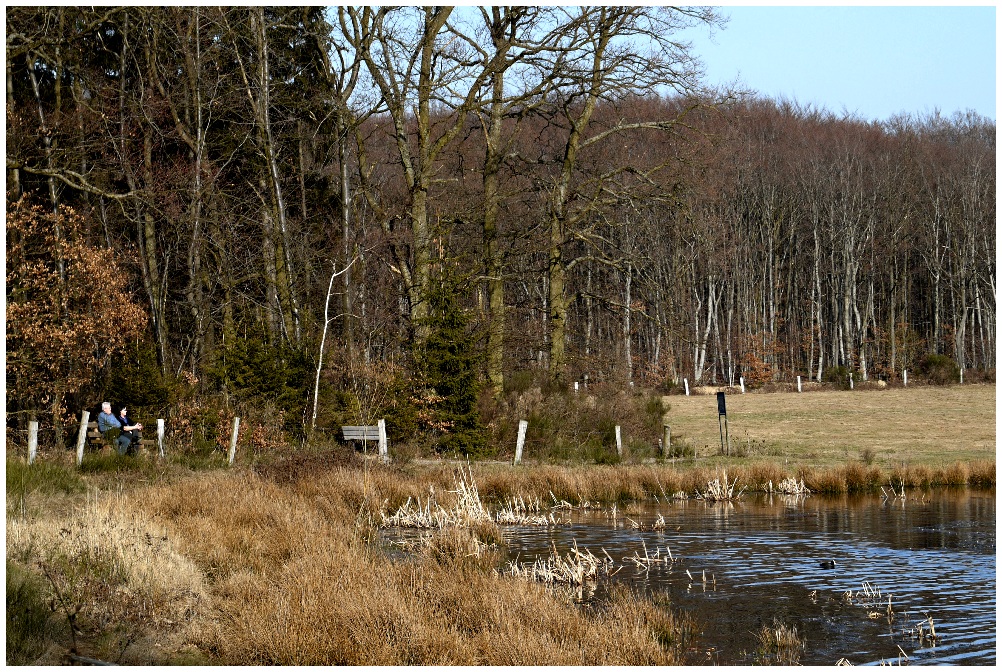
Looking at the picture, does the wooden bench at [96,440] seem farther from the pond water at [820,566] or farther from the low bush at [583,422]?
the pond water at [820,566]

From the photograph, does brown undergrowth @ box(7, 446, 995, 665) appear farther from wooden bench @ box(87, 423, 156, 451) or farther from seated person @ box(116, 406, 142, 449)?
wooden bench @ box(87, 423, 156, 451)

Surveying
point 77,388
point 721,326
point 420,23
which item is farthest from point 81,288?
point 721,326

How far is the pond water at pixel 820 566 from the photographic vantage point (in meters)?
9.53

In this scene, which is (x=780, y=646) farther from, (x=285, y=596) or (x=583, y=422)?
(x=583, y=422)

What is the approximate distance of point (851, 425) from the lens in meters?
35.7

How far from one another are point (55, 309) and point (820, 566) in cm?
1687

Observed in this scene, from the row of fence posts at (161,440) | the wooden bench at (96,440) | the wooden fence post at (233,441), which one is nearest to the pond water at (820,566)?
the row of fence posts at (161,440)

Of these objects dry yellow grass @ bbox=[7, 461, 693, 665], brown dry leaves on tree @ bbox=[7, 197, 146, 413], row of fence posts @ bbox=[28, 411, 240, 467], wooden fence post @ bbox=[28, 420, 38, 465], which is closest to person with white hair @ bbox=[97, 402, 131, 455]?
row of fence posts @ bbox=[28, 411, 240, 467]

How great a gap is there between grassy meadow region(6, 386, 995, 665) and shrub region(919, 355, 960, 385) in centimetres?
3179

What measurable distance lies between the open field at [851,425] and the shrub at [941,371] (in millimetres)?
2734

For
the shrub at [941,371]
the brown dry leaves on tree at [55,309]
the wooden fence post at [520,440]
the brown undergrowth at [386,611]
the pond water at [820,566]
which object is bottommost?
the pond water at [820,566]

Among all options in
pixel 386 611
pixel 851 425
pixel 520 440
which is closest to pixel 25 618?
pixel 386 611

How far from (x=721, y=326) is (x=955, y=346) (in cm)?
1321

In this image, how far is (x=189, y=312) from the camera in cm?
3244
